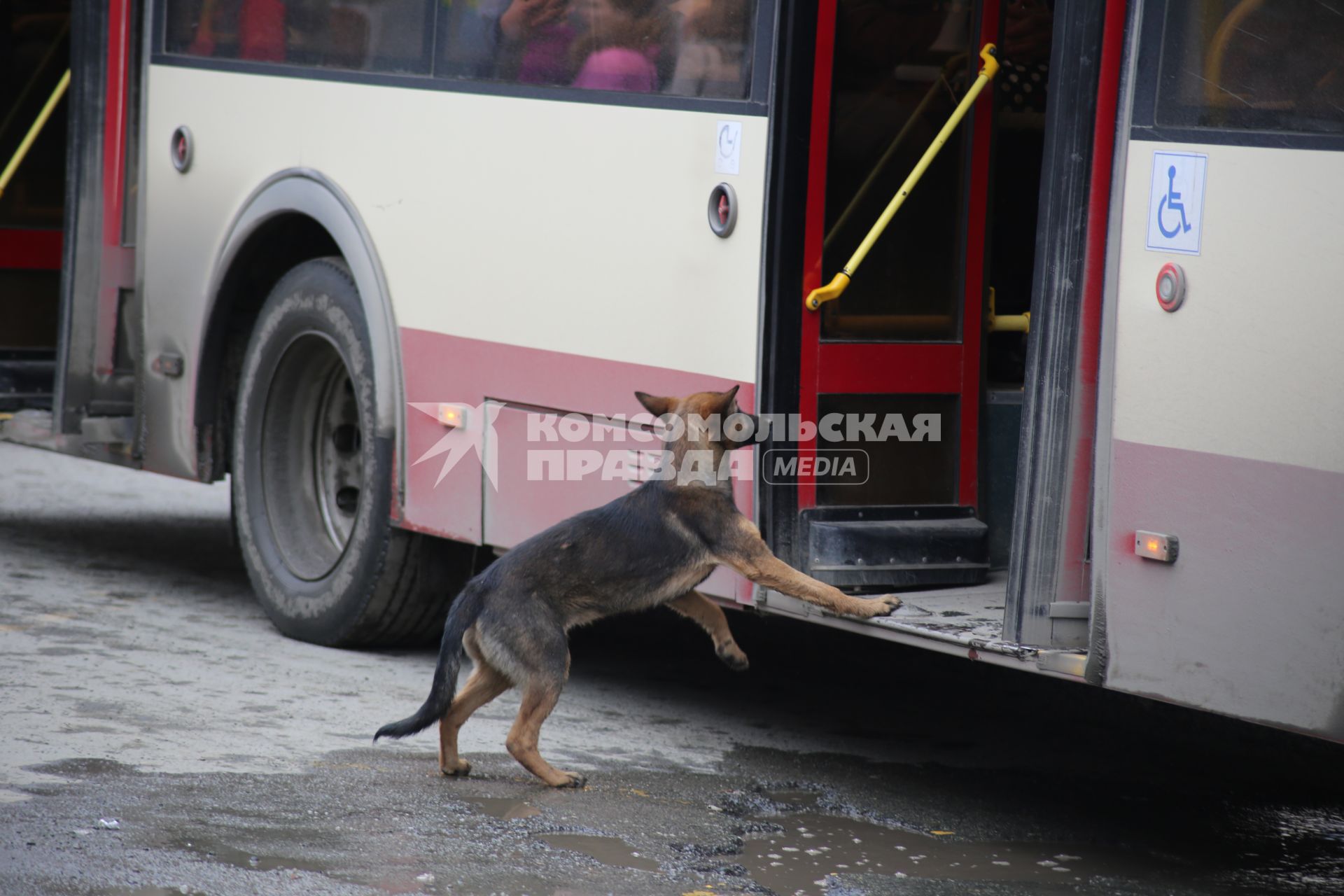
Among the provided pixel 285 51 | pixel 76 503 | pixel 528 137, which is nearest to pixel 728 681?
pixel 528 137

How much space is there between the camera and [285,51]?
656 centimetres

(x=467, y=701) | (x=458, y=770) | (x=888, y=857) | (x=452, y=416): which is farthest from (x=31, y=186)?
(x=888, y=857)

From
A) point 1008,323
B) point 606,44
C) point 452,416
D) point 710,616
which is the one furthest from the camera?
point 452,416

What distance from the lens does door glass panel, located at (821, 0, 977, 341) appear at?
5.01m

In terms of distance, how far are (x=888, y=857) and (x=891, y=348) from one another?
1.55 meters

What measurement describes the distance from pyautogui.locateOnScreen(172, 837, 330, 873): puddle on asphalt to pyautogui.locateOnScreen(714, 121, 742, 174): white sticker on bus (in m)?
2.25

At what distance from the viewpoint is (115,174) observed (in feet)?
23.2

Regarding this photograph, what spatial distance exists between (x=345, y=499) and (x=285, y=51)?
5.80 feet

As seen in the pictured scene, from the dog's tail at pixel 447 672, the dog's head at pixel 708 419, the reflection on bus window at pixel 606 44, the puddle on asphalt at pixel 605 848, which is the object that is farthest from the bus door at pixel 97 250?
the puddle on asphalt at pixel 605 848

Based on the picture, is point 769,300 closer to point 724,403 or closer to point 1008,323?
point 724,403

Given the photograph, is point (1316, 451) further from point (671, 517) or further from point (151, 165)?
point (151, 165)

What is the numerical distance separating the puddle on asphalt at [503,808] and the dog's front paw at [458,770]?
0.21 m

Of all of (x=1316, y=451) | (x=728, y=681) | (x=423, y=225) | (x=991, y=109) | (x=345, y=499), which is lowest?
(x=728, y=681)

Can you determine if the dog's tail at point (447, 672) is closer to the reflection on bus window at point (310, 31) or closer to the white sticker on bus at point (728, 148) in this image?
the white sticker on bus at point (728, 148)
